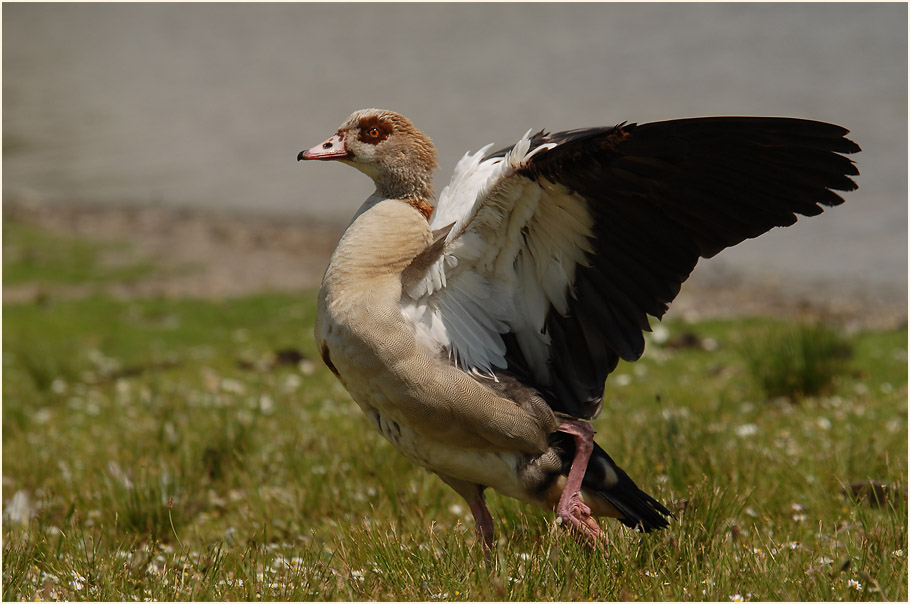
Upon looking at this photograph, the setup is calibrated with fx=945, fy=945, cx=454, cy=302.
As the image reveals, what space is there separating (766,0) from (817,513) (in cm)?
2379

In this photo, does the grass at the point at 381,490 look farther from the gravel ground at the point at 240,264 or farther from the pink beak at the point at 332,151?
the pink beak at the point at 332,151

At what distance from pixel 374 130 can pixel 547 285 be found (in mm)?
1320

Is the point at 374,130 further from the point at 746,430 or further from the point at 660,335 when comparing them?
the point at 660,335

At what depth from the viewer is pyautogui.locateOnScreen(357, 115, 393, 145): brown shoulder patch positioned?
4.79 metres

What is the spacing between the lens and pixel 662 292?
3951mm

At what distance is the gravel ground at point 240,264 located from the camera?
1155 centimetres

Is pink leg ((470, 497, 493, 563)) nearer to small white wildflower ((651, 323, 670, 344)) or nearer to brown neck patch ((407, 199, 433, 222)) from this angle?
brown neck patch ((407, 199, 433, 222))

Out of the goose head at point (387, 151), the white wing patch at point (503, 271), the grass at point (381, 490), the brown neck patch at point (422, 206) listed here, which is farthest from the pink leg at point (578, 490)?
the goose head at point (387, 151)

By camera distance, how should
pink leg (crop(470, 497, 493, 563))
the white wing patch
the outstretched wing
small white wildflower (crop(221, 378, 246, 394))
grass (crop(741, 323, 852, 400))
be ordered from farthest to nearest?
1. small white wildflower (crop(221, 378, 246, 394))
2. grass (crop(741, 323, 852, 400))
3. pink leg (crop(470, 497, 493, 563))
4. the white wing patch
5. the outstretched wing

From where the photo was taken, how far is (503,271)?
4102mm

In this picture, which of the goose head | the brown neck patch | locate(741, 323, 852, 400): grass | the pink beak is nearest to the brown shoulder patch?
the goose head

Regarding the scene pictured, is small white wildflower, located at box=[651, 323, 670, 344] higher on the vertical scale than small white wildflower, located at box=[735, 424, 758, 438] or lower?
lower

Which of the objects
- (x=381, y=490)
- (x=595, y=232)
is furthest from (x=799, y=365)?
(x=595, y=232)

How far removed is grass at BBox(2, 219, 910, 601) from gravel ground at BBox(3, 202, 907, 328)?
1.56m
